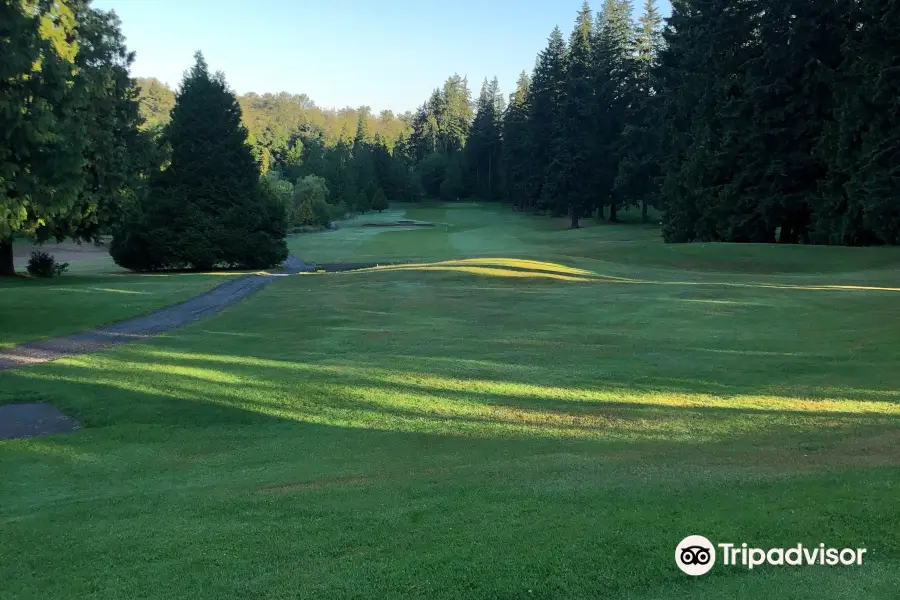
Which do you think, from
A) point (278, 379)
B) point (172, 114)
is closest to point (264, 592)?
point (278, 379)

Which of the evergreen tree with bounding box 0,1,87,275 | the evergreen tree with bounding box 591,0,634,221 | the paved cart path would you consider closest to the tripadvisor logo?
the paved cart path

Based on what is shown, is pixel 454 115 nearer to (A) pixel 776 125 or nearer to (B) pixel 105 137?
(A) pixel 776 125

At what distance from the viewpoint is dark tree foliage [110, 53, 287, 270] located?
A: 33500 millimetres

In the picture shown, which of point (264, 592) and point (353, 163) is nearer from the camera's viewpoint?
point (264, 592)

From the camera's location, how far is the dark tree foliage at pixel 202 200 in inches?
1319

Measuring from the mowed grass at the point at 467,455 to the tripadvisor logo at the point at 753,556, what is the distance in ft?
0.24

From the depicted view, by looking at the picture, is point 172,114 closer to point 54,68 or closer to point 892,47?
point 54,68

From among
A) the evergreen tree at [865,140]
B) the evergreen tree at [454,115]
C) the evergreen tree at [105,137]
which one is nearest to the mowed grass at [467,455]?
the evergreen tree at [105,137]

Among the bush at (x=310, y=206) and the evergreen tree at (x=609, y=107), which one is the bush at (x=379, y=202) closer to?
the bush at (x=310, y=206)

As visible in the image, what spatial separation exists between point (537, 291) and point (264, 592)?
54.1 ft

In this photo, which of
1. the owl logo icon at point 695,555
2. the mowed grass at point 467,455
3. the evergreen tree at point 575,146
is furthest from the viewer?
the evergreen tree at point 575,146

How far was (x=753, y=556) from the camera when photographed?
3908mm

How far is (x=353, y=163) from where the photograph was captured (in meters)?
107

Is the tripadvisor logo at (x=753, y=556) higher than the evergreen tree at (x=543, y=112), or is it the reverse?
the evergreen tree at (x=543, y=112)
